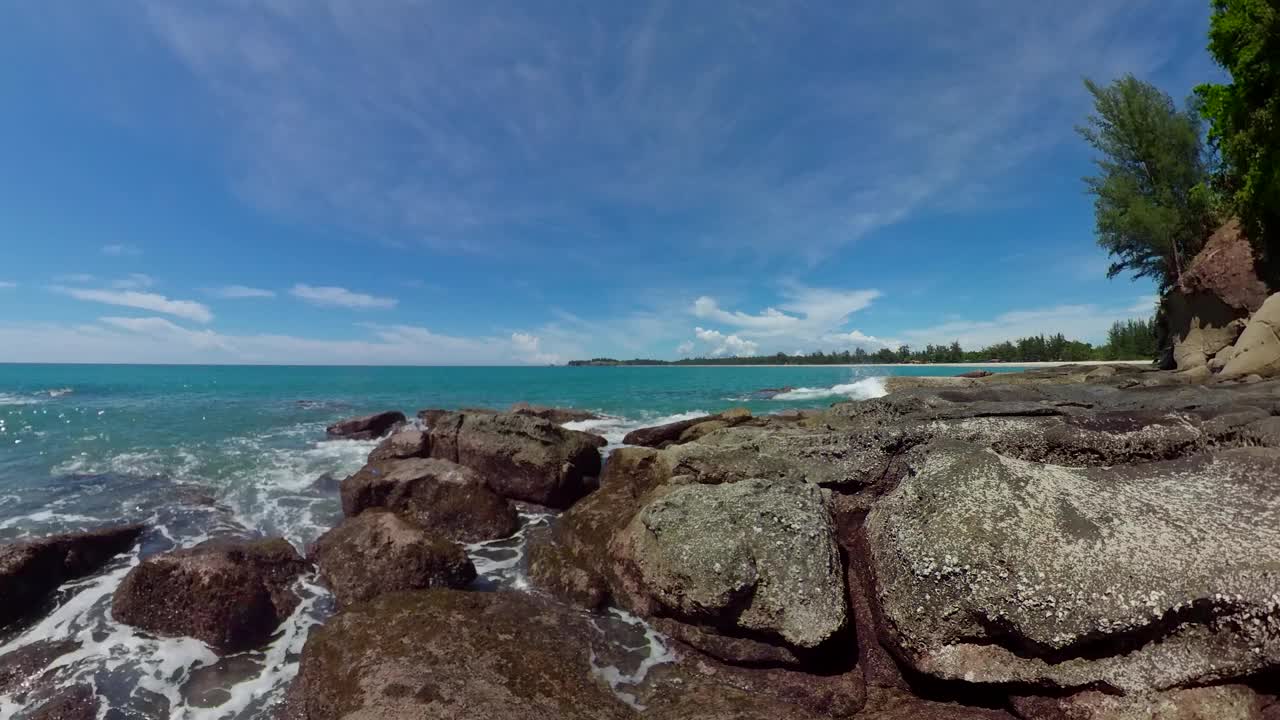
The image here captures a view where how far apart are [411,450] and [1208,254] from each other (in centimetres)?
3337

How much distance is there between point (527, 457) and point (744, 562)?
25.0ft

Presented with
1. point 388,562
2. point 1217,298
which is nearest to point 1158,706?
point 388,562

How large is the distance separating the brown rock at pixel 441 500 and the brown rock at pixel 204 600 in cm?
307

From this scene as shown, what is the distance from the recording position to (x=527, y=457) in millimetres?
12586

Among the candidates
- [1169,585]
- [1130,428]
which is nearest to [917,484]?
[1169,585]

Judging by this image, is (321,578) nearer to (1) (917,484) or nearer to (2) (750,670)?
(2) (750,670)

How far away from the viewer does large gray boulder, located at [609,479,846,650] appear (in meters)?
5.72

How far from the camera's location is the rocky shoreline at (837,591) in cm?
449

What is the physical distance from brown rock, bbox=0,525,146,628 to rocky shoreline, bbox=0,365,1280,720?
4 cm

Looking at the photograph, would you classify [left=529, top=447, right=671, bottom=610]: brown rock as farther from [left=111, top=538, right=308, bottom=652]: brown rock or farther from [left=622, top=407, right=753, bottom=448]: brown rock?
[left=622, top=407, right=753, bottom=448]: brown rock

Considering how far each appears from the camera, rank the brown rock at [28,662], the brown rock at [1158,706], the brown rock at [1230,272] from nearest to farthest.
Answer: the brown rock at [1158,706], the brown rock at [28,662], the brown rock at [1230,272]

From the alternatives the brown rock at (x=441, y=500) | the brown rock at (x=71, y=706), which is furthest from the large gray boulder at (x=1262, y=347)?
the brown rock at (x=71, y=706)

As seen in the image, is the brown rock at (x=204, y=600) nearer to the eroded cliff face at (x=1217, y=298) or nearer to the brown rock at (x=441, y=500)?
the brown rock at (x=441, y=500)

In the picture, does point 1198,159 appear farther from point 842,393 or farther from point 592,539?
point 592,539
